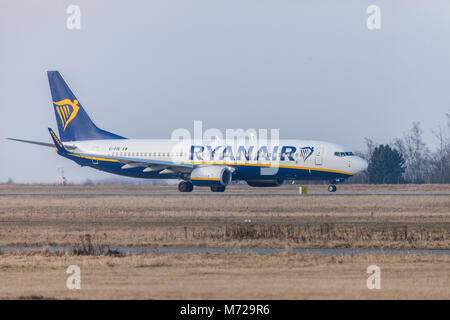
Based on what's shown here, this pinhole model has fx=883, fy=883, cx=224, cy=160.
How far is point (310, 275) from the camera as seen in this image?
24234 mm

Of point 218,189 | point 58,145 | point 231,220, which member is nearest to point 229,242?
point 231,220

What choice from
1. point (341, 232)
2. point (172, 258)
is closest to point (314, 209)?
point (341, 232)

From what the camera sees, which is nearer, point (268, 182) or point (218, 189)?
point (268, 182)

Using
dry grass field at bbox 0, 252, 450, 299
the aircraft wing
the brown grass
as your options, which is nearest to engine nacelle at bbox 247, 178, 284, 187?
the aircraft wing

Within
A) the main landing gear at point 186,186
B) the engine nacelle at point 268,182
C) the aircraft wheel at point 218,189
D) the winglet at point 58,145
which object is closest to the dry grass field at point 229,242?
the engine nacelle at point 268,182

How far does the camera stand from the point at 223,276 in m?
24.0

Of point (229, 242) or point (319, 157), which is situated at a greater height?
point (319, 157)

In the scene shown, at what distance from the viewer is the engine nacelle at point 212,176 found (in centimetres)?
6975

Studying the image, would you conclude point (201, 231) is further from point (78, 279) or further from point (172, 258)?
point (78, 279)

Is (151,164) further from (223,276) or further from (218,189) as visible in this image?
(223,276)

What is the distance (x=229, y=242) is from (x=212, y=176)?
3616 centimetres

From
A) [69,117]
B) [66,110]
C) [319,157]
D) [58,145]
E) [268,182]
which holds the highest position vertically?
[66,110]

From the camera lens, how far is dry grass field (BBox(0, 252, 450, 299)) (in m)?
20.7

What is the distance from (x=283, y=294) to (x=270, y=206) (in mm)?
33844
